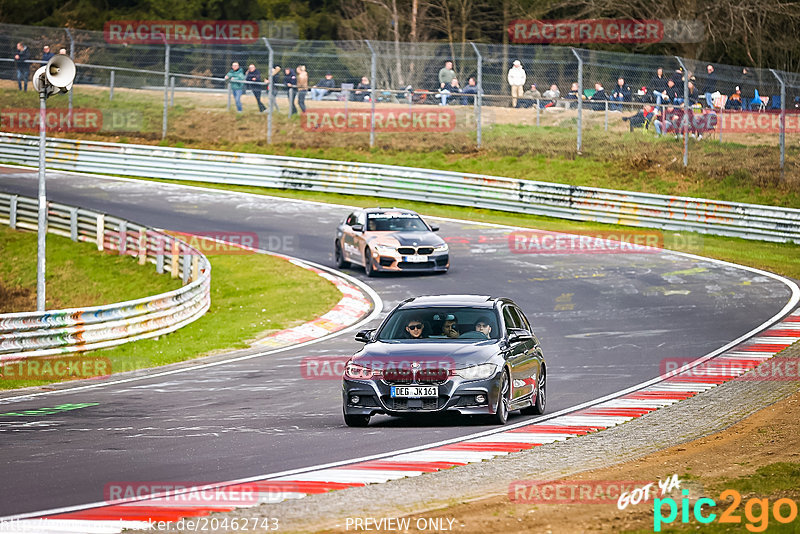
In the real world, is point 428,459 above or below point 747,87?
below

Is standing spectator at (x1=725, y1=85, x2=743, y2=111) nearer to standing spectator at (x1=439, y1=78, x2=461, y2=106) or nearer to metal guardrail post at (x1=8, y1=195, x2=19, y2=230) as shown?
Result: standing spectator at (x1=439, y1=78, x2=461, y2=106)

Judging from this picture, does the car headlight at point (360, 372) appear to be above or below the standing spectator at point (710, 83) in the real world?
below

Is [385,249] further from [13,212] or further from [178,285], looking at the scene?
[13,212]

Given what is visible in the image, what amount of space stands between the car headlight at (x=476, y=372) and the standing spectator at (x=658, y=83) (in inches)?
899

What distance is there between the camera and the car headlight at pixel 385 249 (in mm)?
26016

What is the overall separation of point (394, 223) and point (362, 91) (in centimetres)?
1268

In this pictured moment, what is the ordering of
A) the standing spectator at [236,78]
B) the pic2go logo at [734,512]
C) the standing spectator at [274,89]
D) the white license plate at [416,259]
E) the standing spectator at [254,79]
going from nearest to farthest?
the pic2go logo at [734,512]
the white license plate at [416,259]
the standing spectator at [274,89]
the standing spectator at [254,79]
the standing spectator at [236,78]

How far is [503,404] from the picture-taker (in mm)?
12539

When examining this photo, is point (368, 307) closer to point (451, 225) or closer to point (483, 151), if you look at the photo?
point (451, 225)

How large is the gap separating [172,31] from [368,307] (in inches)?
1624

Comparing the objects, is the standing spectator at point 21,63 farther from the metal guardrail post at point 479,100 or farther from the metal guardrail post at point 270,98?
the metal guardrail post at point 479,100

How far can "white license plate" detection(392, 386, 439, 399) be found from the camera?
12.1 m

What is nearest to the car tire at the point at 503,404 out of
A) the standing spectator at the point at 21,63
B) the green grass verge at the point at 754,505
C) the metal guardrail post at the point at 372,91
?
the green grass verge at the point at 754,505

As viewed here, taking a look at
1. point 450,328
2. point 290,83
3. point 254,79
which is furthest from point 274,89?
point 450,328
